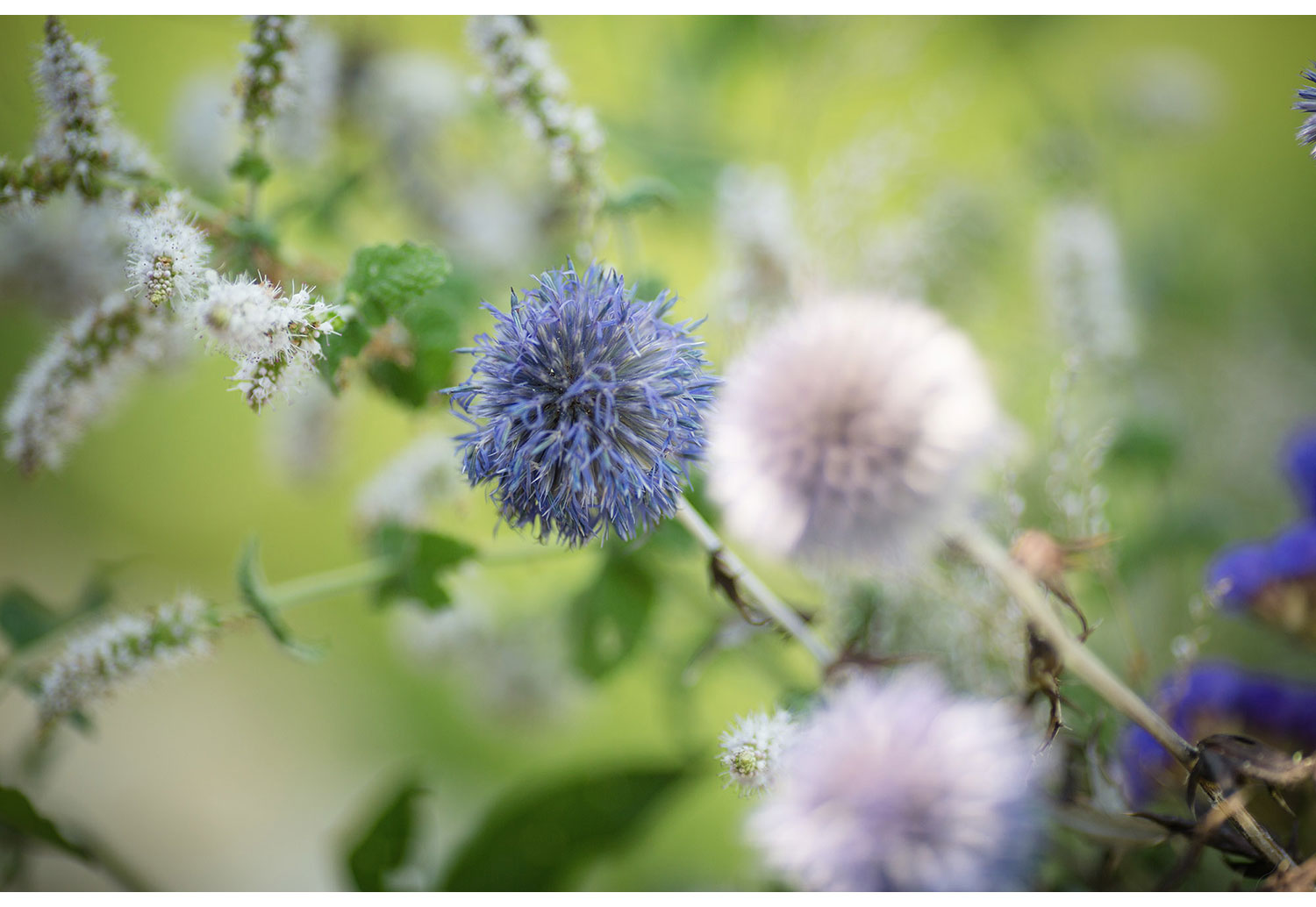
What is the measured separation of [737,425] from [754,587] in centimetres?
7

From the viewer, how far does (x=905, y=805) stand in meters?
0.21

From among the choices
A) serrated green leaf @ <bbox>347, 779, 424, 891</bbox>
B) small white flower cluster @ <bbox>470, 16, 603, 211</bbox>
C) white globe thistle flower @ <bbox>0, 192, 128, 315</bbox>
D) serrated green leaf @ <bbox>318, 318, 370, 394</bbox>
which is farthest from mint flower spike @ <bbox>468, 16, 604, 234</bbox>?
serrated green leaf @ <bbox>347, 779, 424, 891</bbox>

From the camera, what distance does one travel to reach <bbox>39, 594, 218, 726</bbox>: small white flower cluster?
12.4 inches

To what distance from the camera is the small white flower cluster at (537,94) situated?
12.2 inches

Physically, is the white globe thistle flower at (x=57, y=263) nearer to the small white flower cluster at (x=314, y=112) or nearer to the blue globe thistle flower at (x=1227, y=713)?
the small white flower cluster at (x=314, y=112)

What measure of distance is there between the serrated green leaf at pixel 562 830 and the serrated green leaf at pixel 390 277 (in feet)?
1.00

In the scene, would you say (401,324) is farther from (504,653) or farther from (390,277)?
(504,653)

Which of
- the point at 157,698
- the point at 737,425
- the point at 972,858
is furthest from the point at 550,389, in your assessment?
the point at 157,698

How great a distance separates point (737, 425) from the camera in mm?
254

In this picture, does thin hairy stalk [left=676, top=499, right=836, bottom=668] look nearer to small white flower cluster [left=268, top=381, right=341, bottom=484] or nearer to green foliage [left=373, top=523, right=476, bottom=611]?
green foliage [left=373, top=523, right=476, bottom=611]

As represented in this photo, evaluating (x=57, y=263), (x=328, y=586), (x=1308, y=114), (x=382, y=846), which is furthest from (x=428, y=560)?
(x=1308, y=114)

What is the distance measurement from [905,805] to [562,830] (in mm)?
309

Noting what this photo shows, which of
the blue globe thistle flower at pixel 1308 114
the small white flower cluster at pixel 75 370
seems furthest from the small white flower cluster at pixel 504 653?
the blue globe thistle flower at pixel 1308 114

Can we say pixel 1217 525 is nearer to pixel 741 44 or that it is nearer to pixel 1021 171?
pixel 1021 171
